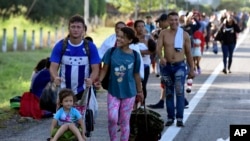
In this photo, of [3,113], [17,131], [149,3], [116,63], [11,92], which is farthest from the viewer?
[149,3]

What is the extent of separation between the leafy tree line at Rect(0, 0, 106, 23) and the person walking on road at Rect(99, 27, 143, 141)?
36717 millimetres

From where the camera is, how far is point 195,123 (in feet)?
45.1

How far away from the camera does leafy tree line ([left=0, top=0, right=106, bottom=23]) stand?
4875 centimetres

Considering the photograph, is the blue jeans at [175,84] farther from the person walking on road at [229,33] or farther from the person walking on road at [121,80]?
the person walking on road at [229,33]

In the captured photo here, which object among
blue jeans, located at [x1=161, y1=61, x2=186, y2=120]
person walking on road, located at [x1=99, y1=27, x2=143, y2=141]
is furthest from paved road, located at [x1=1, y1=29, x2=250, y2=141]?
person walking on road, located at [x1=99, y1=27, x2=143, y2=141]

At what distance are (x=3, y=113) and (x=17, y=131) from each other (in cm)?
187

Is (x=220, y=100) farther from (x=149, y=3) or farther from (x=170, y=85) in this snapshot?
(x=149, y=3)

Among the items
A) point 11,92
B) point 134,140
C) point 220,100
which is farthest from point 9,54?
point 134,140

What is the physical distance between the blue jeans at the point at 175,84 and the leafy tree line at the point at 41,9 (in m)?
34.1

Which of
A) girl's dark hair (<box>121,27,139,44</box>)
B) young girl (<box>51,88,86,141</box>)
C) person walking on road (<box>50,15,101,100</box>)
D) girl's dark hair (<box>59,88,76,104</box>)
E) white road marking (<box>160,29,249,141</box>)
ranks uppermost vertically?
girl's dark hair (<box>121,27,139,44</box>)

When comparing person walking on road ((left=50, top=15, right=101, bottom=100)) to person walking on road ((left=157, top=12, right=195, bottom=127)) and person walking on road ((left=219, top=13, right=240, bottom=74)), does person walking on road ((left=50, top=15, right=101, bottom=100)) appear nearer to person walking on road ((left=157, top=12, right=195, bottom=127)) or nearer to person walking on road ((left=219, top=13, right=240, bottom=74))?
person walking on road ((left=157, top=12, right=195, bottom=127))

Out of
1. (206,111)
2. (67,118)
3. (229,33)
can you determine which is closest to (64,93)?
(67,118)

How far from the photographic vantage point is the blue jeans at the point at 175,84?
13.3m

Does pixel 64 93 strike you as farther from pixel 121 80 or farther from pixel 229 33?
pixel 229 33
